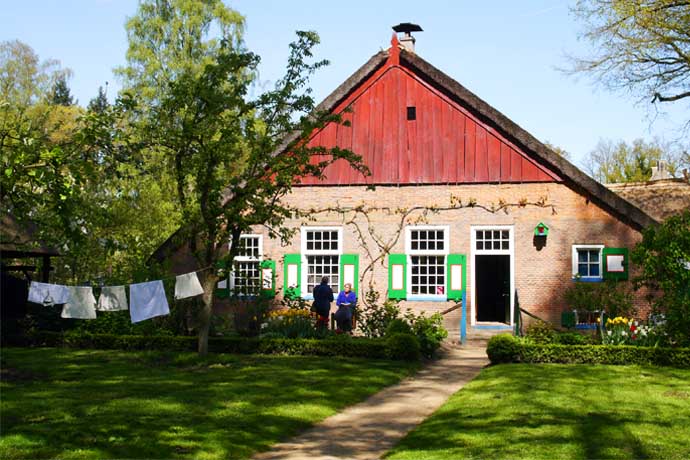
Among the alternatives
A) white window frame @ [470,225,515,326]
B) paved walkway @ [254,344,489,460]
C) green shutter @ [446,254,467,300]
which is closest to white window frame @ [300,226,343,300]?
green shutter @ [446,254,467,300]

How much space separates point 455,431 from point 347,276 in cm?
1371

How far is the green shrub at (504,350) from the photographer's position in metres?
17.1

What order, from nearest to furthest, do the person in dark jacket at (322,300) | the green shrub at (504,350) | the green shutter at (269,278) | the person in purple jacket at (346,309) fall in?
the green shrub at (504,350) < the person in purple jacket at (346,309) < the person in dark jacket at (322,300) < the green shutter at (269,278)

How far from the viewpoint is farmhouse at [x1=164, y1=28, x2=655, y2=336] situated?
22516mm

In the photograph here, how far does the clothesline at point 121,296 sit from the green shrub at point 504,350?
5.93m

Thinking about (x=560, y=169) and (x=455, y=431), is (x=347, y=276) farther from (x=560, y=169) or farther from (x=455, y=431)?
(x=455, y=431)

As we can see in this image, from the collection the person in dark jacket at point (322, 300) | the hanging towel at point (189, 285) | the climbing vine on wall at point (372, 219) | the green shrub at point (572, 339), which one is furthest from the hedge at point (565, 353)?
the climbing vine on wall at point (372, 219)

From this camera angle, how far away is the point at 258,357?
712 inches

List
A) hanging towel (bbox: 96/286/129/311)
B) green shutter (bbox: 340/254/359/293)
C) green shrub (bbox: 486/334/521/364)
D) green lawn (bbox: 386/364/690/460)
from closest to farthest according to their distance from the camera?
1. green lawn (bbox: 386/364/690/460)
2. green shrub (bbox: 486/334/521/364)
3. hanging towel (bbox: 96/286/129/311)
4. green shutter (bbox: 340/254/359/293)

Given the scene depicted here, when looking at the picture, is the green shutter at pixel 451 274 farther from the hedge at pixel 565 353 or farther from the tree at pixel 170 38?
the tree at pixel 170 38

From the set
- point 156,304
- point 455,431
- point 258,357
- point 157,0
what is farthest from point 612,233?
point 157,0

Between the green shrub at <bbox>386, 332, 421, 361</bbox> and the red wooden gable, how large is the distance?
276 inches

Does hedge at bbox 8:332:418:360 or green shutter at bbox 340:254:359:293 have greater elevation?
green shutter at bbox 340:254:359:293

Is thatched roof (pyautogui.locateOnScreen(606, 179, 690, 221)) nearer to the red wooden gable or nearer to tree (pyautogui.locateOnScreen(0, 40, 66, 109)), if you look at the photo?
the red wooden gable
